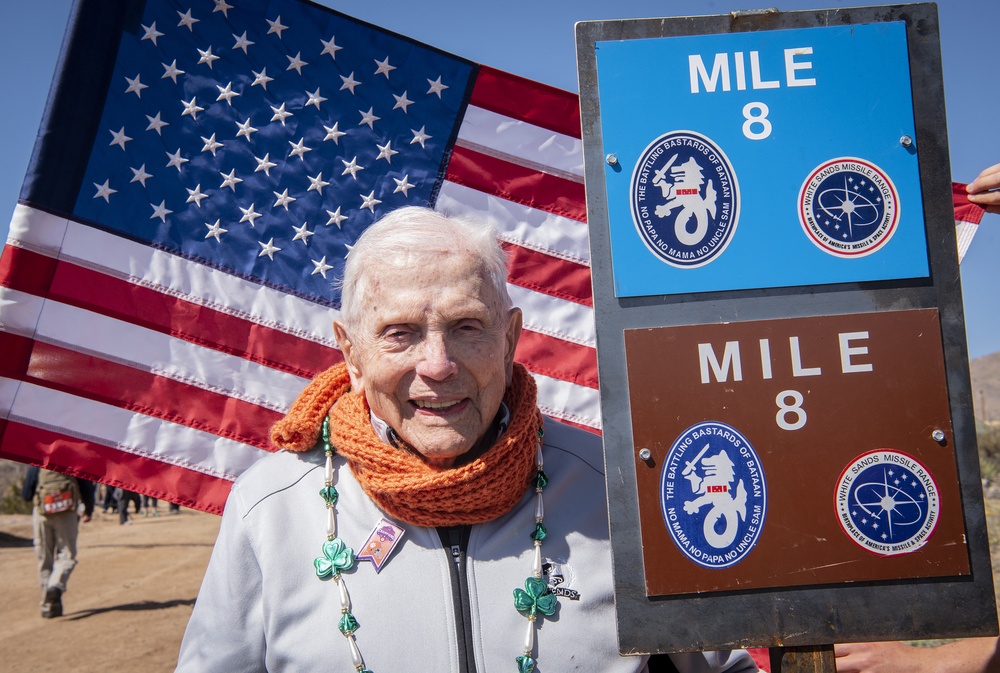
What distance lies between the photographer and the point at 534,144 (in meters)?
3.68

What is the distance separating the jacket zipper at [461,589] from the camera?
1.89m

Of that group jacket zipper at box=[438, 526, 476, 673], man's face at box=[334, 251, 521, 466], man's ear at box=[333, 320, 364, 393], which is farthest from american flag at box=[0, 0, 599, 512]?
jacket zipper at box=[438, 526, 476, 673]

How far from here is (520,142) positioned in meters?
3.68

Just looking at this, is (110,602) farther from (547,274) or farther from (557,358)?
(547,274)

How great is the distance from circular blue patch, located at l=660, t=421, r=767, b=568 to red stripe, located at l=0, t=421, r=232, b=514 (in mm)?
2382

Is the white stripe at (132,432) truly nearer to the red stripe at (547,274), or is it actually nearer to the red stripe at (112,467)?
the red stripe at (112,467)

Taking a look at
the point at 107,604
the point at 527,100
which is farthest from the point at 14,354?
the point at 107,604

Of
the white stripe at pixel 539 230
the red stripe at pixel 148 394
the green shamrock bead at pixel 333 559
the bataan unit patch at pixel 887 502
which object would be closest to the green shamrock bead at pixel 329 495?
the green shamrock bead at pixel 333 559

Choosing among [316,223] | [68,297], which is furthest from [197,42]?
[68,297]

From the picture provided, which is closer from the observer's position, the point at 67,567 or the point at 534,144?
the point at 534,144

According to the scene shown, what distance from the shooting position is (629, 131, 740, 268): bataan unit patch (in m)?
1.64

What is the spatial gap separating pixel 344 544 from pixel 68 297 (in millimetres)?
2094

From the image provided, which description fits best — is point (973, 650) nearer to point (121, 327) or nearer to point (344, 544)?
point (344, 544)

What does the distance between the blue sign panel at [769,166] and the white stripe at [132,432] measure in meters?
2.43
